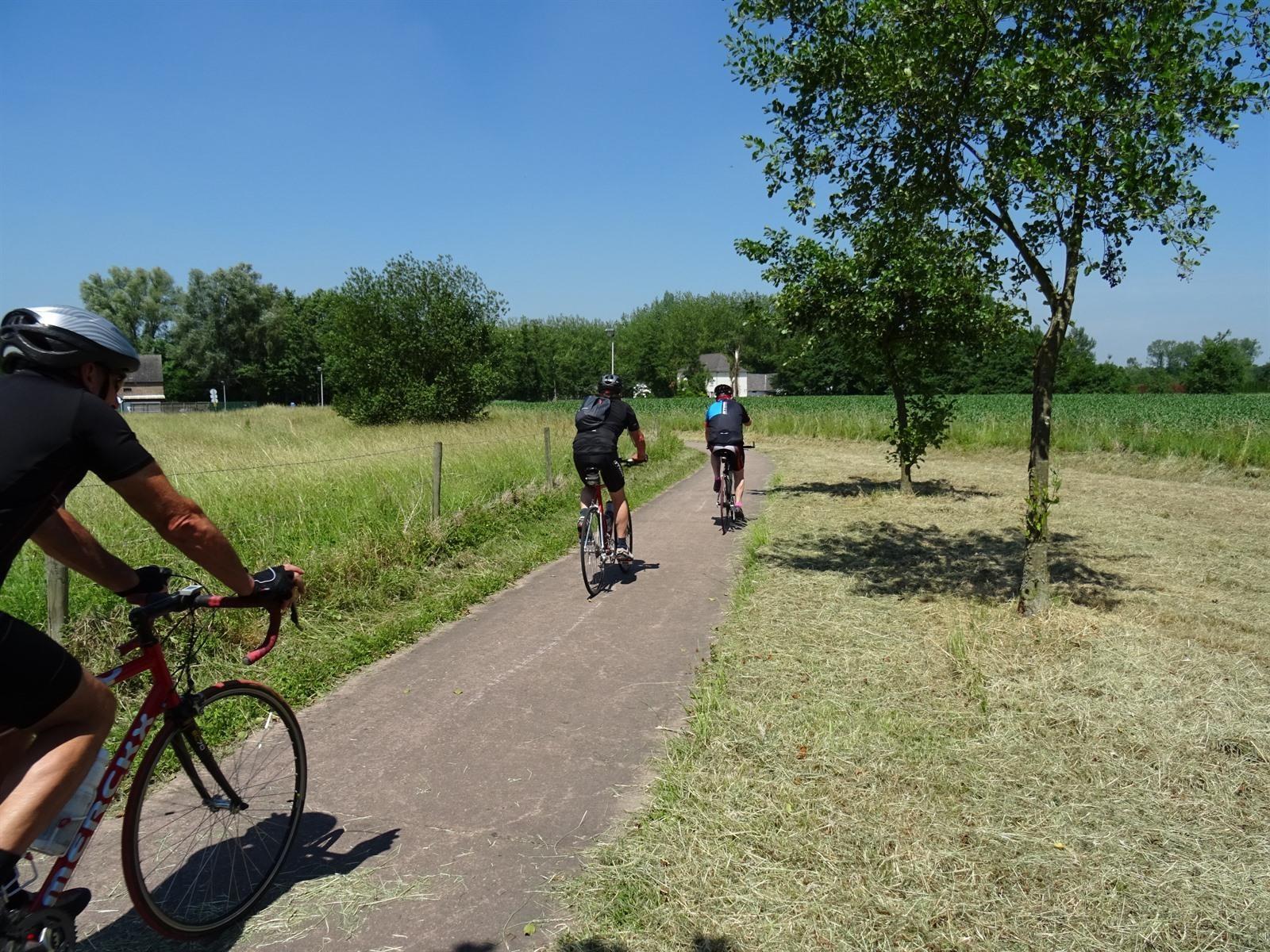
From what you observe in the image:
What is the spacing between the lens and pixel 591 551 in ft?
25.0

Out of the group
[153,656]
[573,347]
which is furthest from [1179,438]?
[573,347]

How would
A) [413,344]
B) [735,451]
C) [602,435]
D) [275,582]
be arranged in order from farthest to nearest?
[413,344] < [735,451] < [602,435] < [275,582]

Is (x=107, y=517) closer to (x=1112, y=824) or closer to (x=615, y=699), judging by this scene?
(x=615, y=699)

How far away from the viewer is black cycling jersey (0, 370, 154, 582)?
192cm

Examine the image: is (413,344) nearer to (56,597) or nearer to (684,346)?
(56,597)

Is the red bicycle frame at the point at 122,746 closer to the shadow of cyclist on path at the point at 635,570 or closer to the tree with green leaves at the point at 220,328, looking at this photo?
the shadow of cyclist on path at the point at 635,570

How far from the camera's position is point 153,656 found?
101 inches

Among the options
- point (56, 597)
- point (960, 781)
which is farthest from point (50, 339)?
point (960, 781)

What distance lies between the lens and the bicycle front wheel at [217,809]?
2697mm

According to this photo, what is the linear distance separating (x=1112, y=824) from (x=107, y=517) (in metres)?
8.26

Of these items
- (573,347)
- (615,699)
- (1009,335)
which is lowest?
Answer: (615,699)

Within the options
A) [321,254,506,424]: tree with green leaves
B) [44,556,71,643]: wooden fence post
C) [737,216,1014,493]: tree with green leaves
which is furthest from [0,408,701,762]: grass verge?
[321,254,506,424]: tree with green leaves

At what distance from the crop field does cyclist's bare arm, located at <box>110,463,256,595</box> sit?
50.2 feet

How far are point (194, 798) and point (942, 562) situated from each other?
297 inches
